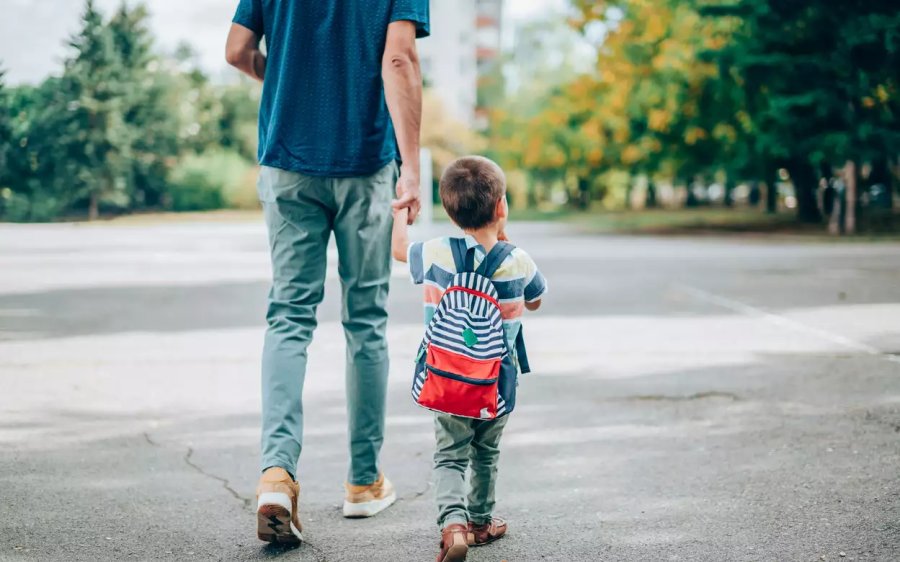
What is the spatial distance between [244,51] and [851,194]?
23.5 metres

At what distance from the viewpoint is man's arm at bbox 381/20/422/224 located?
3.41 metres

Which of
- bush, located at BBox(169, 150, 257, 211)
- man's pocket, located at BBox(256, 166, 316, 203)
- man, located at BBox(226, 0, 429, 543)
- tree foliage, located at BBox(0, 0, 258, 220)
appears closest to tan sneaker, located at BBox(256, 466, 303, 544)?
man, located at BBox(226, 0, 429, 543)

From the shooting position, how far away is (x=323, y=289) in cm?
346

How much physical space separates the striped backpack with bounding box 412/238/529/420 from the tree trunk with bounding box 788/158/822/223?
28393 mm

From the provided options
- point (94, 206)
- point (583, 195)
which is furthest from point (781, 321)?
point (583, 195)

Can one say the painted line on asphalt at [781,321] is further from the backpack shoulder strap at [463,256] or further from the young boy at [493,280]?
the backpack shoulder strap at [463,256]

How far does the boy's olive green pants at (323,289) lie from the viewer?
3404 mm

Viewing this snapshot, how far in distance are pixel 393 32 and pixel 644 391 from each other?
3.10 meters

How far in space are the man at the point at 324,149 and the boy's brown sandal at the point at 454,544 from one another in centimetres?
60

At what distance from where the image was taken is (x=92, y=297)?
1092cm

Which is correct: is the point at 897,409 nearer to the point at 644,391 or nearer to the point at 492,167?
the point at 644,391

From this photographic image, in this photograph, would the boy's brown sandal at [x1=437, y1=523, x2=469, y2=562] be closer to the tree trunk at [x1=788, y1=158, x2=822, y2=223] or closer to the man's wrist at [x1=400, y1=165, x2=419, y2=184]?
the man's wrist at [x1=400, y1=165, x2=419, y2=184]

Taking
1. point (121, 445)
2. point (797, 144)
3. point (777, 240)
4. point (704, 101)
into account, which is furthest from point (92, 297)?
point (704, 101)

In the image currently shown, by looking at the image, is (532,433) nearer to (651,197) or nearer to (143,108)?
(143,108)
